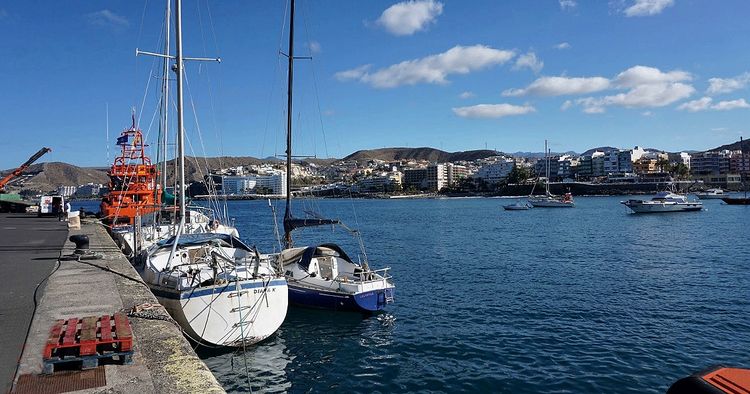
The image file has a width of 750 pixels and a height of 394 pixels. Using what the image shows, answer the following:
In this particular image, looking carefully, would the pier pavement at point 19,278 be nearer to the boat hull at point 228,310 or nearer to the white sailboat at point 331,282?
the boat hull at point 228,310

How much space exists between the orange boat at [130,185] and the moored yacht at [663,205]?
235 feet

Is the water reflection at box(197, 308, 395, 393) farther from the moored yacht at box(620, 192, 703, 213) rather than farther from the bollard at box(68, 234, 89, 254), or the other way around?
the moored yacht at box(620, 192, 703, 213)

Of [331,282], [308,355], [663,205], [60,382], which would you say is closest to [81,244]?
[331,282]

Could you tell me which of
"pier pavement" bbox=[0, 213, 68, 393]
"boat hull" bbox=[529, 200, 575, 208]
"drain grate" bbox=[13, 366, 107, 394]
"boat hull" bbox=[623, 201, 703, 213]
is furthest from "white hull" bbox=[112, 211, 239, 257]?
"boat hull" bbox=[529, 200, 575, 208]

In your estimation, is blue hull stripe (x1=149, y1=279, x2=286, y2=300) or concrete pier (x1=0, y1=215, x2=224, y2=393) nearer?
concrete pier (x1=0, y1=215, x2=224, y2=393)

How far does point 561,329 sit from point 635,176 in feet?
661

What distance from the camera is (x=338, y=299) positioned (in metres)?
17.5

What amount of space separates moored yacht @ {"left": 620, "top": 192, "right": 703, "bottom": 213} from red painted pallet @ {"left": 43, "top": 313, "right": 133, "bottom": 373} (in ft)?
283

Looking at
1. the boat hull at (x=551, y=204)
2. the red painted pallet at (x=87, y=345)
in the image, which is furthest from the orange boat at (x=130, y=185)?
the boat hull at (x=551, y=204)

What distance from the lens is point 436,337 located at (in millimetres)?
15758

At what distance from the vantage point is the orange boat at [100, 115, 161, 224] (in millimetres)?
36250

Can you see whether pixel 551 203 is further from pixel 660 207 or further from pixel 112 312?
pixel 112 312

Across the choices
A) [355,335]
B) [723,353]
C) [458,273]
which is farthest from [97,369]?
[458,273]

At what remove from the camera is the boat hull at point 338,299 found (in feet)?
57.2
